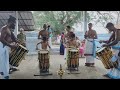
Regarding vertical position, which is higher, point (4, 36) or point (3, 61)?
point (4, 36)

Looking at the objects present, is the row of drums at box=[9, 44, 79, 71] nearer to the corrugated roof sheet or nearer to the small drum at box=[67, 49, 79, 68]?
the small drum at box=[67, 49, 79, 68]

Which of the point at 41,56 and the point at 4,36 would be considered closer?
the point at 4,36

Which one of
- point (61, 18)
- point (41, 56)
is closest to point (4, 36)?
point (41, 56)

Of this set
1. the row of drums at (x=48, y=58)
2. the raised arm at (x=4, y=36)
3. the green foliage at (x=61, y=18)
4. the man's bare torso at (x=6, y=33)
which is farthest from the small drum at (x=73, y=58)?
the green foliage at (x=61, y=18)

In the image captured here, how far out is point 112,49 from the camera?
19.0ft

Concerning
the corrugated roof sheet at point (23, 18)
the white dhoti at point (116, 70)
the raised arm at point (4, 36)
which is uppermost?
the corrugated roof sheet at point (23, 18)

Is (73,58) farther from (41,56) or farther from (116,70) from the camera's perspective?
(116,70)

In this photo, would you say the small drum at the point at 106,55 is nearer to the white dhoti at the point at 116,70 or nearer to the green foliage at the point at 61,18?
the white dhoti at the point at 116,70

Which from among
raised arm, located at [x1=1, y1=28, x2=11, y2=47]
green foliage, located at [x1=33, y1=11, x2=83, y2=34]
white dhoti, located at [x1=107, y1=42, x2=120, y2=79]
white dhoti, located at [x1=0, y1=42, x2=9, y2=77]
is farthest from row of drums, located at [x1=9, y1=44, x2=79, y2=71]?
green foliage, located at [x1=33, y1=11, x2=83, y2=34]

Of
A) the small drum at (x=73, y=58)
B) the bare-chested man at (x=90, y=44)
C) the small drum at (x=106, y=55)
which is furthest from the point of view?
the bare-chested man at (x=90, y=44)

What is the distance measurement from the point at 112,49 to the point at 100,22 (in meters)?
9.69

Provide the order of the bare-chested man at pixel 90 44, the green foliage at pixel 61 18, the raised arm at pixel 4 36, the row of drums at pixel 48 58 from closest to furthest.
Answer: the raised arm at pixel 4 36 < the row of drums at pixel 48 58 < the bare-chested man at pixel 90 44 < the green foliage at pixel 61 18

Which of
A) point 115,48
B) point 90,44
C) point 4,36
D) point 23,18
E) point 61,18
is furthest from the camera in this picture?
point 61,18
